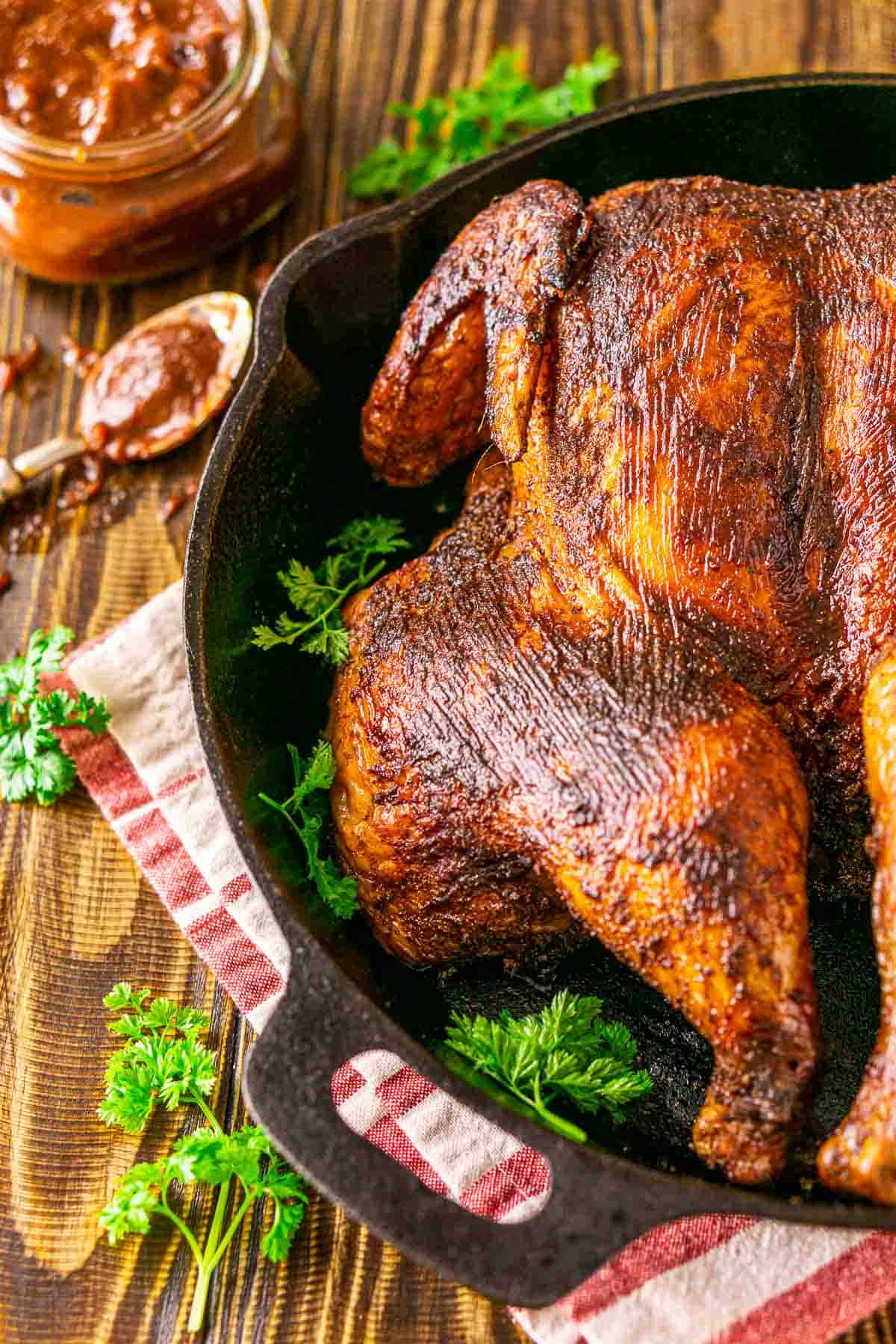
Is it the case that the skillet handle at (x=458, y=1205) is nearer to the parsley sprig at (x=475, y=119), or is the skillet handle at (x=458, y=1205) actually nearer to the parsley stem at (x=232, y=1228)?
the parsley stem at (x=232, y=1228)

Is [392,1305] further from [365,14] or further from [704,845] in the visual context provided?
[365,14]

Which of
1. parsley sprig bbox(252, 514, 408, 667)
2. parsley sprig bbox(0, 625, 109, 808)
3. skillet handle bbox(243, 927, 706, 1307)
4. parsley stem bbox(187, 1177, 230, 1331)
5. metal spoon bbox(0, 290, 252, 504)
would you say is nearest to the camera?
skillet handle bbox(243, 927, 706, 1307)

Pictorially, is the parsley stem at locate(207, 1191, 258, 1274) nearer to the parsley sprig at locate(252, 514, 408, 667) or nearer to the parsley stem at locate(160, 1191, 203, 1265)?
the parsley stem at locate(160, 1191, 203, 1265)

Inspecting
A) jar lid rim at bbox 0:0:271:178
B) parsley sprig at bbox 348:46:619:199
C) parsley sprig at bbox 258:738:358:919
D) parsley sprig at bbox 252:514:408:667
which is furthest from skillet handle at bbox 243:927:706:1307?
parsley sprig at bbox 348:46:619:199

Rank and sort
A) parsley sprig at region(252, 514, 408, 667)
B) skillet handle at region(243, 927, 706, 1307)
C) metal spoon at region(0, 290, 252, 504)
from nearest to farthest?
skillet handle at region(243, 927, 706, 1307) → parsley sprig at region(252, 514, 408, 667) → metal spoon at region(0, 290, 252, 504)

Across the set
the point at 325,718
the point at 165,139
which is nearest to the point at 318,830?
the point at 325,718

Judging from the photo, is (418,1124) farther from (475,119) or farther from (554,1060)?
(475,119)

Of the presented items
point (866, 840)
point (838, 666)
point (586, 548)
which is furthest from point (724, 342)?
point (866, 840)

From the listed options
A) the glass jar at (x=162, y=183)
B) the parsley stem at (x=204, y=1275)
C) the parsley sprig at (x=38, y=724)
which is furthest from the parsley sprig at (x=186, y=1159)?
the glass jar at (x=162, y=183)
